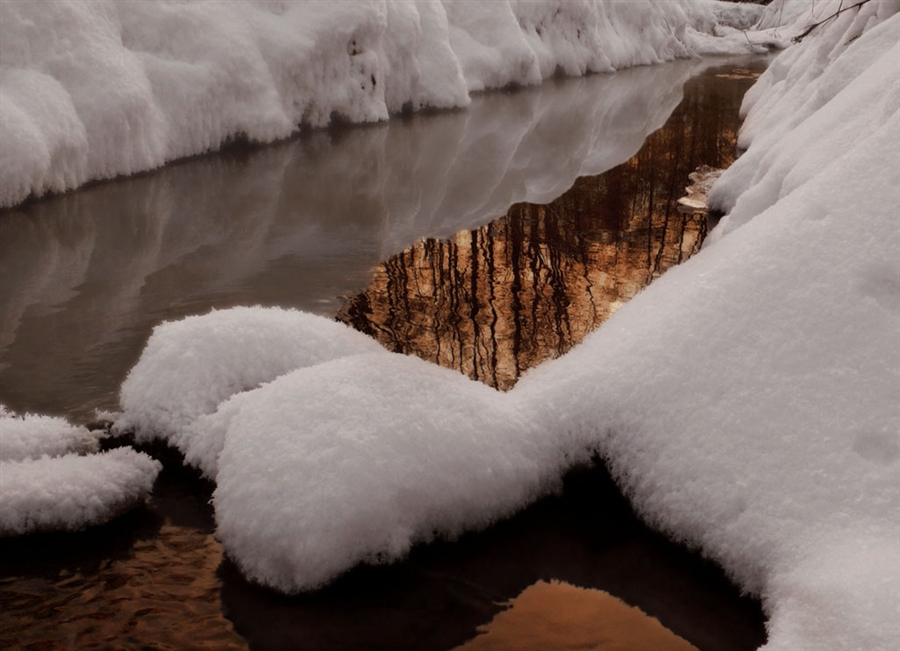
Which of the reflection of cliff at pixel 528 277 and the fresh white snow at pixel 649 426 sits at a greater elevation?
the fresh white snow at pixel 649 426

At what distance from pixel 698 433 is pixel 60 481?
7.73 feet

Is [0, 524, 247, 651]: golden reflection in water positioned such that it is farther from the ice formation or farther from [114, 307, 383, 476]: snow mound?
[114, 307, 383, 476]: snow mound

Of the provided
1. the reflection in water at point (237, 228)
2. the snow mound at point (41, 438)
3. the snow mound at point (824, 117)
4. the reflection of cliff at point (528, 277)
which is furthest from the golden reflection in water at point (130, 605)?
the snow mound at point (824, 117)

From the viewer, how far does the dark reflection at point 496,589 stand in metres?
2.60

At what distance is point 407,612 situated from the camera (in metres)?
2.70

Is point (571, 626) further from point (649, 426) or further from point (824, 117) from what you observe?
point (824, 117)

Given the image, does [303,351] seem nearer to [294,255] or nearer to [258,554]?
[258,554]

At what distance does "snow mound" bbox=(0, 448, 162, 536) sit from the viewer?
3.07 meters

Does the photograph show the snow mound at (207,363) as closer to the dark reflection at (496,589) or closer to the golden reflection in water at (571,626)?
the dark reflection at (496,589)

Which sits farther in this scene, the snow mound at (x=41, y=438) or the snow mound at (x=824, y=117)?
the snow mound at (x=824, y=117)

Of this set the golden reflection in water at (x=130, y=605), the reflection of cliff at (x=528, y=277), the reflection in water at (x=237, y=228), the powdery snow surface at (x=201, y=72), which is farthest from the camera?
the powdery snow surface at (x=201, y=72)

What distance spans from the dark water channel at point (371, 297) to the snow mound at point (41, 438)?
303mm

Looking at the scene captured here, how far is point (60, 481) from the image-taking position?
3.16 meters

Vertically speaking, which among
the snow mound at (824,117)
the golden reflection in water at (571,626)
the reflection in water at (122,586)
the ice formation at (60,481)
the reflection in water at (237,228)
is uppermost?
the snow mound at (824,117)
